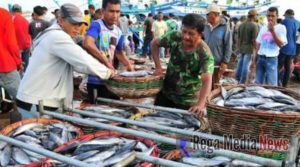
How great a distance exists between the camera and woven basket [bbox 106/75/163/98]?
347 centimetres

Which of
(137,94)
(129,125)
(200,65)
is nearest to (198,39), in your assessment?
(200,65)

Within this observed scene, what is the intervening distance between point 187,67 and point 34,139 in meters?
1.67

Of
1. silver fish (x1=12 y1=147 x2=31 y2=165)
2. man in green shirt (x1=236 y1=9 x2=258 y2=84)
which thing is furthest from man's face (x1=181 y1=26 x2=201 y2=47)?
man in green shirt (x1=236 y1=9 x2=258 y2=84)

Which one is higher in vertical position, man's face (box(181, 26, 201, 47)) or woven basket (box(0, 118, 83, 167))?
man's face (box(181, 26, 201, 47))

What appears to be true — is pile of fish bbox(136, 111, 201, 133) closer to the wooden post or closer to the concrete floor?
the wooden post

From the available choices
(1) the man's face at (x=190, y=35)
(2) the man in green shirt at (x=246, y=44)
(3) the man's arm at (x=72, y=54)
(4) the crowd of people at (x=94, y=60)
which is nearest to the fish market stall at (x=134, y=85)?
(4) the crowd of people at (x=94, y=60)

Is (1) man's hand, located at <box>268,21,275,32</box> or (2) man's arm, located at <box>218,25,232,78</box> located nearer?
(2) man's arm, located at <box>218,25,232,78</box>

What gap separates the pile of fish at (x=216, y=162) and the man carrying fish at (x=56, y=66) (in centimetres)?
125

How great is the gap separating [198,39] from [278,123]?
1.37m

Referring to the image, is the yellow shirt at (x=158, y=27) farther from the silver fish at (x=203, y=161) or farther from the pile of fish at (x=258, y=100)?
the silver fish at (x=203, y=161)

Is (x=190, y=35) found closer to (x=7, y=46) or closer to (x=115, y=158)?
(x=115, y=158)

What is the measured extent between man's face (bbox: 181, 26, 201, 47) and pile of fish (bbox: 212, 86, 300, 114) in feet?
2.03

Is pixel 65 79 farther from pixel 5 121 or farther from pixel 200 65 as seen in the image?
pixel 5 121

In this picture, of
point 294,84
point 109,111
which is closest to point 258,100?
point 109,111
